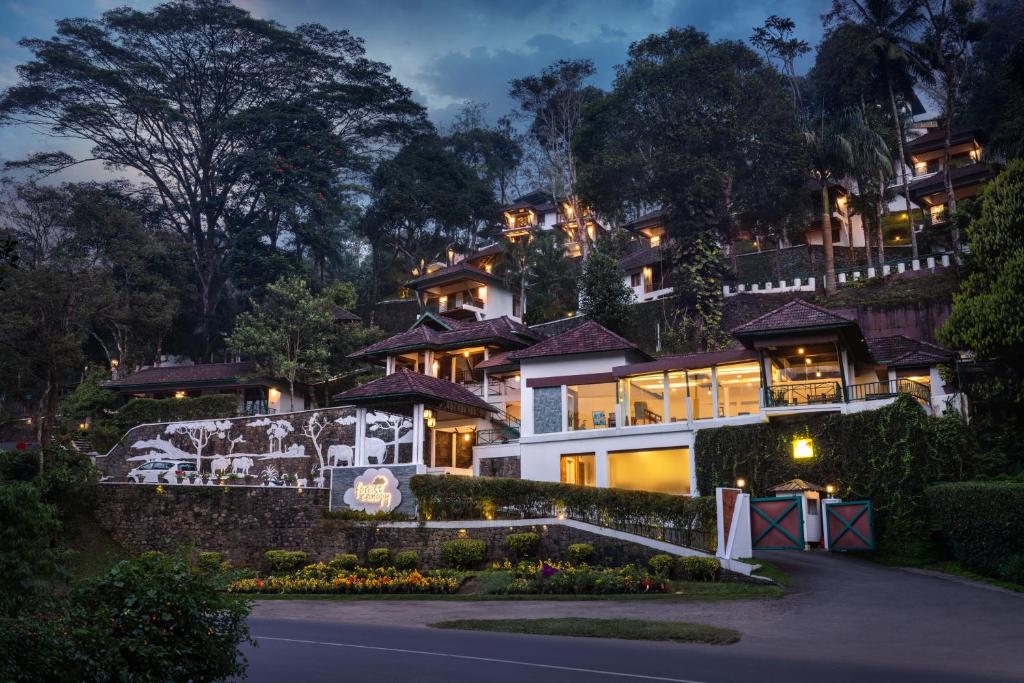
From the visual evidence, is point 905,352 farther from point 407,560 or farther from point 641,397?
point 407,560

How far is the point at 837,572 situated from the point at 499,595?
28.8 ft

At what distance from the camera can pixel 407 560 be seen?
1126 inches

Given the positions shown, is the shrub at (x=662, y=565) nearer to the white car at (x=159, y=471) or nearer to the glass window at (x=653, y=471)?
the glass window at (x=653, y=471)

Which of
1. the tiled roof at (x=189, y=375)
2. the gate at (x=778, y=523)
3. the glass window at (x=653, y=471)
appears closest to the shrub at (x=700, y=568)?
the gate at (x=778, y=523)

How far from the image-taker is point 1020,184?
27719 mm

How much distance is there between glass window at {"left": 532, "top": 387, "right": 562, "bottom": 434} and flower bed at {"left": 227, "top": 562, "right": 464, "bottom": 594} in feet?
35.5

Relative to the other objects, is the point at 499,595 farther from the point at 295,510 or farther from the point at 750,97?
the point at 750,97

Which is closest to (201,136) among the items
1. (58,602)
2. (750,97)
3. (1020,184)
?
(750,97)

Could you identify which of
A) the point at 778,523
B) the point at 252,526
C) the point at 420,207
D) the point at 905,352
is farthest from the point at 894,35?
the point at 252,526

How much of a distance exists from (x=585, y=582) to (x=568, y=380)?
605 inches

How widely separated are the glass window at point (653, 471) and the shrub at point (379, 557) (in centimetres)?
1099

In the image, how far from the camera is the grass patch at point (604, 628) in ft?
52.1

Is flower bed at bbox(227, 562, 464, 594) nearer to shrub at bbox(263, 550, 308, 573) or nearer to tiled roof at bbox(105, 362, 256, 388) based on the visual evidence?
shrub at bbox(263, 550, 308, 573)

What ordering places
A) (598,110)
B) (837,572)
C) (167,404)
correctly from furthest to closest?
(598,110) → (167,404) → (837,572)
